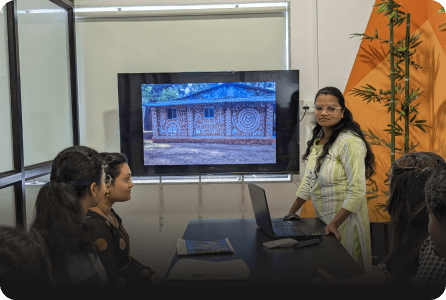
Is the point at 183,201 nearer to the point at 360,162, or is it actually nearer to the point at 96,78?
the point at 96,78

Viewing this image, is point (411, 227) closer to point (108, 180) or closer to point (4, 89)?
point (108, 180)

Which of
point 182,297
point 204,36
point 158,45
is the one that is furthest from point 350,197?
point 158,45

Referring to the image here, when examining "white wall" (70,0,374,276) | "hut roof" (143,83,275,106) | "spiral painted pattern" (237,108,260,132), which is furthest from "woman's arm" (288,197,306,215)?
"hut roof" (143,83,275,106)

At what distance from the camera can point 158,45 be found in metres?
2.34

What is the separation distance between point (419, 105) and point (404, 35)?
0.35 meters

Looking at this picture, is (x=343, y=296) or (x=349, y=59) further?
(x=349, y=59)

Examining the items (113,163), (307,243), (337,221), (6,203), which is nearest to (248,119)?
(337,221)

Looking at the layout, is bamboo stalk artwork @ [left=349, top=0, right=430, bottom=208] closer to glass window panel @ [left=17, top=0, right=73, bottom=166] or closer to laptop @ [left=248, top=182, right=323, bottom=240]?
laptop @ [left=248, top=182, right=323, bottom=240]

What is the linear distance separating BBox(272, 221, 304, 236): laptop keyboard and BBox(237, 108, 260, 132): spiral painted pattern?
675mm

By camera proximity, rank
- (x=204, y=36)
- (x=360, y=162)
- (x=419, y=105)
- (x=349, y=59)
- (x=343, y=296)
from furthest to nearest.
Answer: (x=204, y=36), (x=349, y=59), (x=360, y=162), (x=419, y=105), (x=343, y=296)

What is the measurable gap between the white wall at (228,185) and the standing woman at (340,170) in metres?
0.23

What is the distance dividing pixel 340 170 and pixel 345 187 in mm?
A: 104

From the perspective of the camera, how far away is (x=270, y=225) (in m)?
1.57

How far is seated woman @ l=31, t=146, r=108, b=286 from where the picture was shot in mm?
1023
